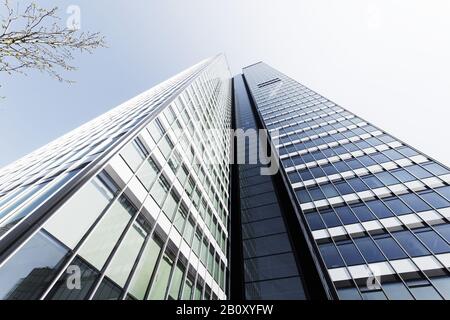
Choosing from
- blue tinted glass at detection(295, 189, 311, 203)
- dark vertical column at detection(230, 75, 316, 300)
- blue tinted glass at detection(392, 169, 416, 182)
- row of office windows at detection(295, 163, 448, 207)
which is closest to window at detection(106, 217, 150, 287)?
dark vertical column at detection(230, 75, 316, 300)

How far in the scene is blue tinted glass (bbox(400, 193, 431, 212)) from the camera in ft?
64.5

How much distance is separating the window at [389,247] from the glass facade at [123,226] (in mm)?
11474

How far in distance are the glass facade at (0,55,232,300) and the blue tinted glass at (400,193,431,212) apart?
50.7 ft

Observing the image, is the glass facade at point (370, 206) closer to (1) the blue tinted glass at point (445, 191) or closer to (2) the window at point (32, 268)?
(1) the blue tinted glass at point (445, 191)

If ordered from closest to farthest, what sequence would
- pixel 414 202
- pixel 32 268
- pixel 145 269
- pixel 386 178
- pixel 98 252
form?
pixel 32 268
pixel 98 252
pixel 145 269
pixel 414 202
pixel 386 178

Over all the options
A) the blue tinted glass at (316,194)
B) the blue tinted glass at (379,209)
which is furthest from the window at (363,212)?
the blue tinted glass at (316,194)

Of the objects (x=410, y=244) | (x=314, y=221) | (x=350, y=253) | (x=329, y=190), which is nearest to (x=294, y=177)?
(x=329, y=190)

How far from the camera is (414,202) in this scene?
2044 cm

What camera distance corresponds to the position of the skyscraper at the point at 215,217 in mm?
8156

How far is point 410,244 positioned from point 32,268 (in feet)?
68.9

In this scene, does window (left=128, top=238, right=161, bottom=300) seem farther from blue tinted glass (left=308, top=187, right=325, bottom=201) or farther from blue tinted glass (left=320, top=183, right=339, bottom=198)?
blue tinted glass (left=320, top=183, right=339, bottom=198)

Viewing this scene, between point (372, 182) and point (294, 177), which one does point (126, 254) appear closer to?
point (294, 177)

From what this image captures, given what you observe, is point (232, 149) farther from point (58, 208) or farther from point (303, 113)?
A: point (58, 208)
